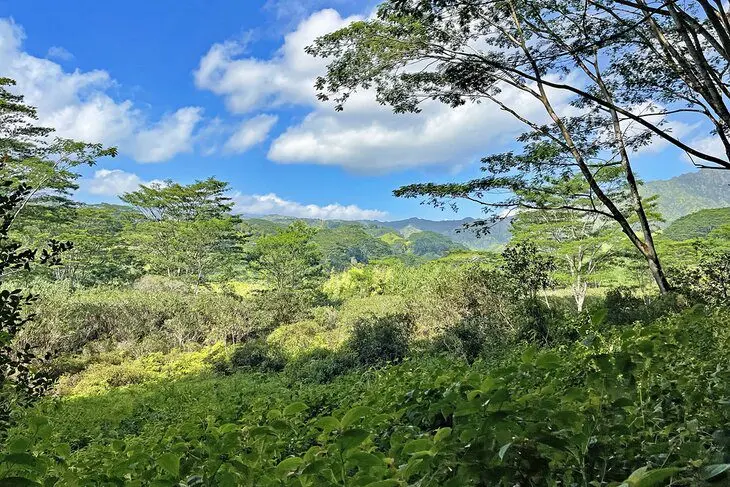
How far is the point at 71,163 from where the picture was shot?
13820 mm

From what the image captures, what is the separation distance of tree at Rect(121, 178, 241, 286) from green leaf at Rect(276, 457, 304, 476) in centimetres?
2079

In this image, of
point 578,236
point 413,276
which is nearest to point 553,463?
point 578,236

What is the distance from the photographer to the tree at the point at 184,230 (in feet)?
69.5

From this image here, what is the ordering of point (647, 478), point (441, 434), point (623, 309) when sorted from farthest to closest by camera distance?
point (623, 309), point (441, 434), point (647, 478)

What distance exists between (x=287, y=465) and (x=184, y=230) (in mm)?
21927

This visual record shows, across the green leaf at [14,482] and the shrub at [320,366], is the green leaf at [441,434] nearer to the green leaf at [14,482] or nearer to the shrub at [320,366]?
the green leaf at [14,482]

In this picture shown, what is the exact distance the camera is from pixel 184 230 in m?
20.9

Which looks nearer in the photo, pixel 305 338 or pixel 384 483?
pixel 384 483

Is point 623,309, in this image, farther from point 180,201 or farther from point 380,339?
point 180,201

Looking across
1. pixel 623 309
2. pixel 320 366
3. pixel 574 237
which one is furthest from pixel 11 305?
pixel 574 237

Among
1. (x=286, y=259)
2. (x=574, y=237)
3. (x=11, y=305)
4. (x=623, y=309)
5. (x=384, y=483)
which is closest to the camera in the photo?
(x=384, y=483)

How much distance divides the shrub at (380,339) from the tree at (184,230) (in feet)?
38.8

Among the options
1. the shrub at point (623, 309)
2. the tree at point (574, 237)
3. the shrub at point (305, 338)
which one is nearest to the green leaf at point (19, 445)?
the shrub at point (623, 309)

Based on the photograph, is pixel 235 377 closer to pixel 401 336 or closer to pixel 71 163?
pixel 401 336
